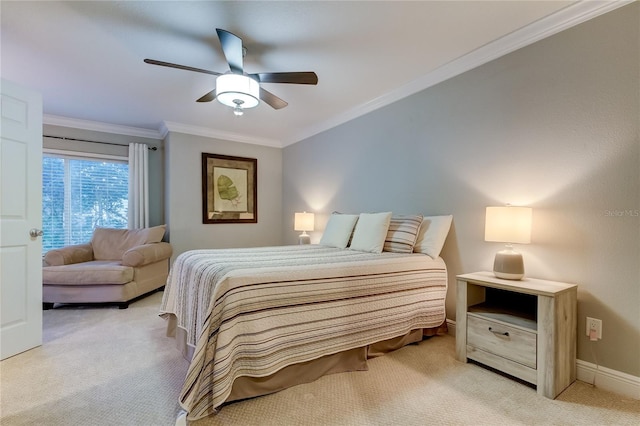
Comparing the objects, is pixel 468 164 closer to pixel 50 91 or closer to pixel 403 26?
pixel 403 26

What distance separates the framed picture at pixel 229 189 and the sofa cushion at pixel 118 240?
77 cm

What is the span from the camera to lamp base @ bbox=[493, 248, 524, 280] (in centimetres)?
201

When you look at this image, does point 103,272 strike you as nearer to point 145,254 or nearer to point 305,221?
point 145,254

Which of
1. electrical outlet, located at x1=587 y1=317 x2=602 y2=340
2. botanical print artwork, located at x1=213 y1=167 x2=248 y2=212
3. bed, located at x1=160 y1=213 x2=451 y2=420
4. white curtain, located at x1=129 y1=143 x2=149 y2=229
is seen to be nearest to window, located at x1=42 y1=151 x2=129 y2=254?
white curtain, located at x1=129 y1=143 x2=149 y2=229

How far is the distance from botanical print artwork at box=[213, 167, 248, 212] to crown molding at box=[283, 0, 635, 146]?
2401 millimetres

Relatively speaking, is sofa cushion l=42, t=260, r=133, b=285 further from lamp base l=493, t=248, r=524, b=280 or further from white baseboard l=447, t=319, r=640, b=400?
white baseboard l=447, t=319, r=640, b=400

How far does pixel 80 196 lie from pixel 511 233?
5.37 metres

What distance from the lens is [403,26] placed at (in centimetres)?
214

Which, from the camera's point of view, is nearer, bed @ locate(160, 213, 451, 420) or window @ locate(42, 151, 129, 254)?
bed @ locate(160, 213, 451, 420)

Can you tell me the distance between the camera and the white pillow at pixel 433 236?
2600mm

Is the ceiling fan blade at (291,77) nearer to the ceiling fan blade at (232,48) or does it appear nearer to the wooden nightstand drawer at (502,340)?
the ceiling fan blade at (232,48)

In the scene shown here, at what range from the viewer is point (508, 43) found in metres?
2.28

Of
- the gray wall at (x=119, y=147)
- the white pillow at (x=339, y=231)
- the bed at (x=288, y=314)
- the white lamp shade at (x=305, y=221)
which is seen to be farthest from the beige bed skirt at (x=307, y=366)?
the gray wall at (x=119, y=147)

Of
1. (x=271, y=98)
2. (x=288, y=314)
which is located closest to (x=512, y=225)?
(x=288, y=314)
